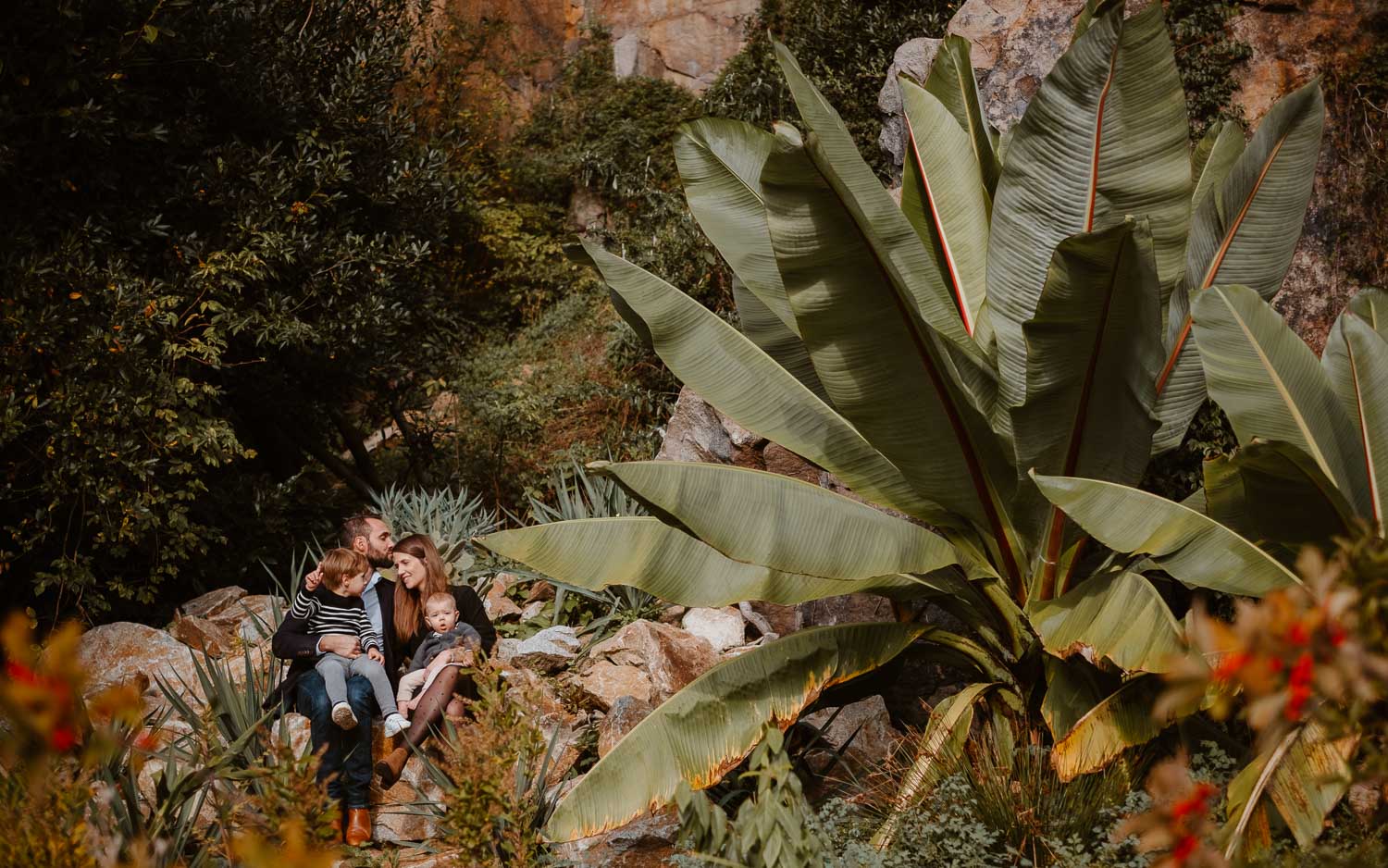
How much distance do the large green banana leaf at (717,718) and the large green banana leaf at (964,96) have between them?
1.84 meters

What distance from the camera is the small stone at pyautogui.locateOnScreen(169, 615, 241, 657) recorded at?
5.12 meters

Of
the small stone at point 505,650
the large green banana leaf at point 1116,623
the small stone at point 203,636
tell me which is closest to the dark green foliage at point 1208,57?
the large green banana leaf at point 1116,623

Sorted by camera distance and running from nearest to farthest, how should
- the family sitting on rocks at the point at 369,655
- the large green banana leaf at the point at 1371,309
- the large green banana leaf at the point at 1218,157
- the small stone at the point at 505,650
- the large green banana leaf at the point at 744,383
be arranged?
the large green banana leaf at the point at 1371,309, the large green banana leaf at the point at 744,383, the large green banana leaf at the point at 1218,157, the family sitting on rocks at the point at 369,655, the small stone at the point at 505,650

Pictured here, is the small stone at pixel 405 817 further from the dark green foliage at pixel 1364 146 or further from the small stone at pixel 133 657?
the dark green foliage at pixel 1364 146

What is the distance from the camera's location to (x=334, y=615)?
171 inches

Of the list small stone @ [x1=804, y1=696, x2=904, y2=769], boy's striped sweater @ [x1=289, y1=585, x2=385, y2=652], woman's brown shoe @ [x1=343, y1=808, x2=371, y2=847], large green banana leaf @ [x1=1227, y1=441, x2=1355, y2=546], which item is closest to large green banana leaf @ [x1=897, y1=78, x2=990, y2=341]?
large green banana leaf @ [x1=1227, y1=441, x2=1355, y2=546]

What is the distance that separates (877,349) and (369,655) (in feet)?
8.51

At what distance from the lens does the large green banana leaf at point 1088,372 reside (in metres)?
2.64

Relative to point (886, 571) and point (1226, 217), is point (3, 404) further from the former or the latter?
point (1226, 217)

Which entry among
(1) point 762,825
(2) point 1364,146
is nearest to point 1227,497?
(1) point 762,825

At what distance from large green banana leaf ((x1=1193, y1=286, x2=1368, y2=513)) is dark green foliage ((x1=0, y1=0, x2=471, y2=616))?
16.8ft

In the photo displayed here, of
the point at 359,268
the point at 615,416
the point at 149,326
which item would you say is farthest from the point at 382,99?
the point at 615,416

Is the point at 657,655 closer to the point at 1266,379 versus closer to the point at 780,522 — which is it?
the point at 780,522

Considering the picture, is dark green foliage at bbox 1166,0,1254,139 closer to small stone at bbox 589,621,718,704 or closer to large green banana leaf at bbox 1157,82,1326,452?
large green banana leaf at bbox 1157,82,1326,452
